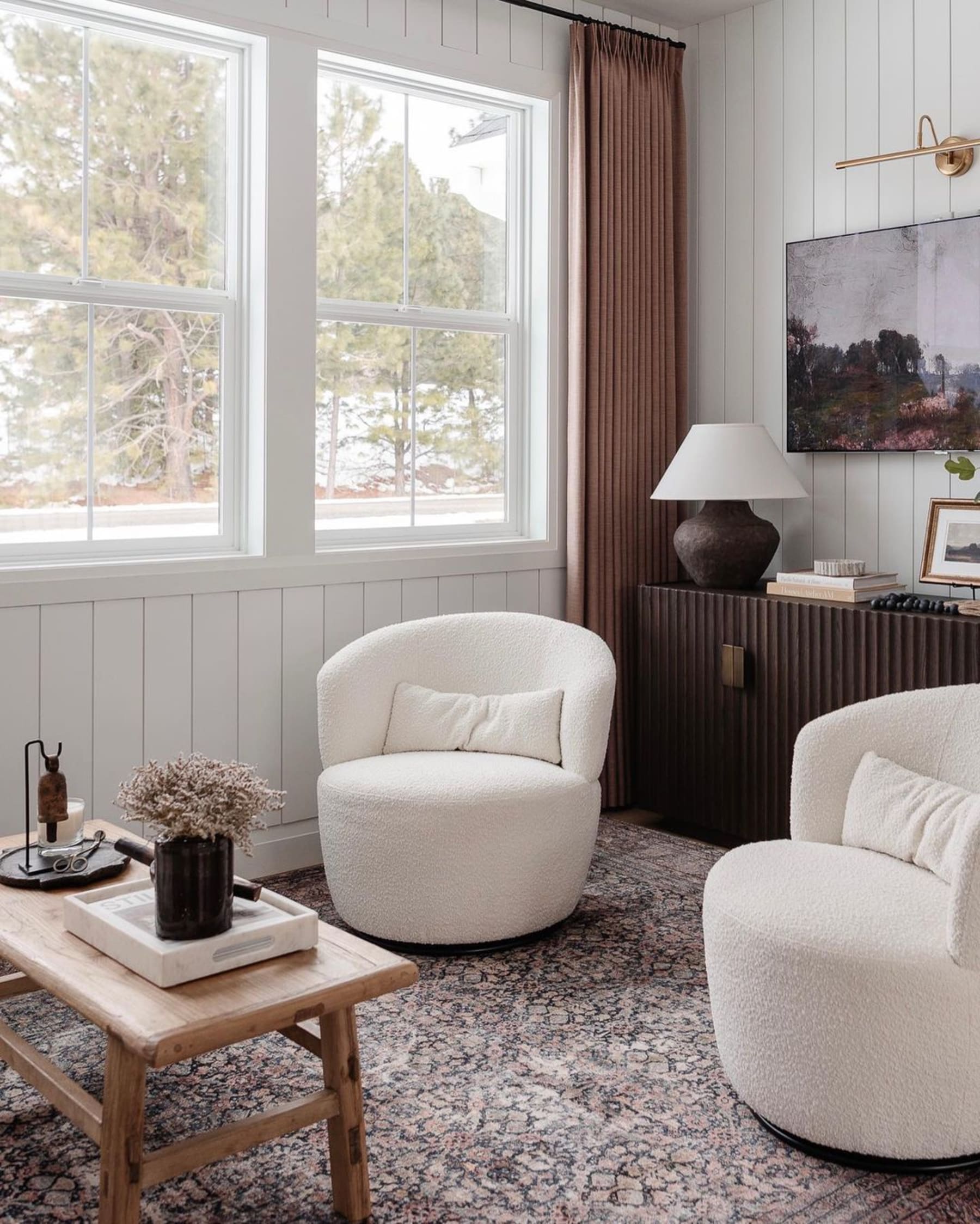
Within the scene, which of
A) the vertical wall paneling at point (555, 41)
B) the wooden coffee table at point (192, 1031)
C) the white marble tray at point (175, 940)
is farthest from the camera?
the vertical wall paneling at point (555, 41)

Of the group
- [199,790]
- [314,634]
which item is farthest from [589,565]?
[199,790]

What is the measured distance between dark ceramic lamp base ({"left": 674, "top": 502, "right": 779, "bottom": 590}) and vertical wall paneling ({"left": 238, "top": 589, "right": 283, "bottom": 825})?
1.35 m

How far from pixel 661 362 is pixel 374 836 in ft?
7.10

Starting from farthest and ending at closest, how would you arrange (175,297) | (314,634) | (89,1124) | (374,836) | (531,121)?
(531,121)
(314,634)
(175,297)
(374,836)
(89,1124)

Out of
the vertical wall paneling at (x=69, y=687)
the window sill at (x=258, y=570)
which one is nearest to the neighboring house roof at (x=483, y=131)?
the window sill at (x=258, y=570)

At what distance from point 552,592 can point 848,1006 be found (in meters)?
2.38

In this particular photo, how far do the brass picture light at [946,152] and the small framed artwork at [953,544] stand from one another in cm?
96

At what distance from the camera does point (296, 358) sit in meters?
3.54

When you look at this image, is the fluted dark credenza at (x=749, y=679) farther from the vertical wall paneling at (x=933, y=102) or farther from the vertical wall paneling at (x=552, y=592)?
the vertical wall paneling at (x=933, y=102)

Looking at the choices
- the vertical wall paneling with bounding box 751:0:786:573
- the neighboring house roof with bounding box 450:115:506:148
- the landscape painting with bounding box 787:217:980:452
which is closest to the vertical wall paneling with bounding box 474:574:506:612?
the vertical wall paneling with bounding box 751:0:786:573

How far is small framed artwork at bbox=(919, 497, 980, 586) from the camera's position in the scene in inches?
136

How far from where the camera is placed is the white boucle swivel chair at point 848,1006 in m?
1.96

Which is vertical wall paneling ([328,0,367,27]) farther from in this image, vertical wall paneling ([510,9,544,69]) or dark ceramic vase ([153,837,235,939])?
dark ceramic vase ([153,837,235,939])

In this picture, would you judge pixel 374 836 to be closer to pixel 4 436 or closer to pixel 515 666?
pixel 515 666
